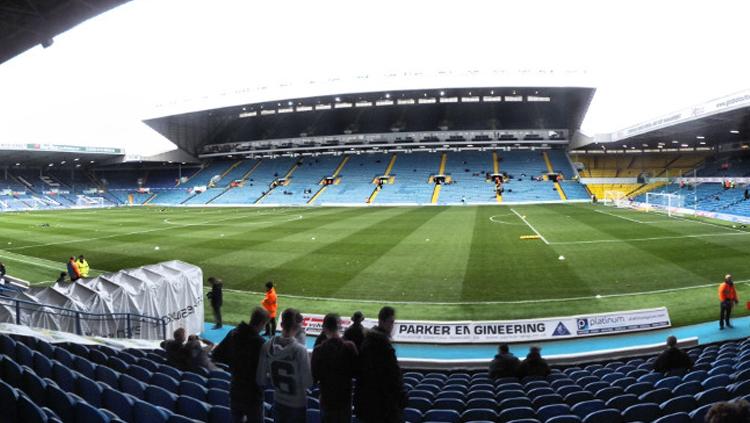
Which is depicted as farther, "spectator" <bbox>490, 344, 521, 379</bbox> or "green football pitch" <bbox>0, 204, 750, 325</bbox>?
"green football pitch" <bbox>0, 204, 750, 325</bbox>

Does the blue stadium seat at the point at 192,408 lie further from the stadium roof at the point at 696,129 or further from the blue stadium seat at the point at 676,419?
the stadium roof at the point at 696,129

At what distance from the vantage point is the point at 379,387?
4219 mm

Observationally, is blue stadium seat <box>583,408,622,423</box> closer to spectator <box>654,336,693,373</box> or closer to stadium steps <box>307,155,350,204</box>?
spectator <box>654,336,693,373</box>

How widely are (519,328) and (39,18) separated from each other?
13637 mm

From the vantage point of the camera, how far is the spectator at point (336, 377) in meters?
4.32

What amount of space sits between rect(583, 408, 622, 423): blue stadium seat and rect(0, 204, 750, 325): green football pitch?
8.72m

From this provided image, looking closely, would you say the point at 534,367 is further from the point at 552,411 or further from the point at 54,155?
the point at 54,155

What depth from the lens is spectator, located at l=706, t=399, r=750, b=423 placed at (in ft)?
8.98

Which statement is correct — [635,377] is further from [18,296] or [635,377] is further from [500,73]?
[500,73]

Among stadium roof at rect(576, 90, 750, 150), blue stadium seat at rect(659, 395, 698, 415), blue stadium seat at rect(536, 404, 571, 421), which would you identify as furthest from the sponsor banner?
stadium roof at rect(576, 90, 750, 150)

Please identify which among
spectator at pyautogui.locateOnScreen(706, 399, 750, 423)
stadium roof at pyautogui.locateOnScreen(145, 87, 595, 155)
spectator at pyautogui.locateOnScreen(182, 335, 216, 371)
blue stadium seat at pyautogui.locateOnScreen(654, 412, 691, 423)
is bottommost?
spectator at pyautogui.locateOnScreen(182, 335, 216, 371)

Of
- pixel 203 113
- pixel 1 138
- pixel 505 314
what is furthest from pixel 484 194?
pixel 1 138

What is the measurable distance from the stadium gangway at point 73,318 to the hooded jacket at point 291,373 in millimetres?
7090

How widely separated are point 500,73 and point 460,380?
5622cm
